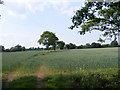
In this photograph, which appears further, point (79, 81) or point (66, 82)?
point (79, 81)

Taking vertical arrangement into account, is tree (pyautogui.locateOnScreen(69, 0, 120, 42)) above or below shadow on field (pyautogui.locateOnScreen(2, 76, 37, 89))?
above

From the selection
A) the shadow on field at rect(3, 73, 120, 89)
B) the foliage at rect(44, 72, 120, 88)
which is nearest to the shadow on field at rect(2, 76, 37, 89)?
the shadow on field at rect(3, 73, 120, 89)

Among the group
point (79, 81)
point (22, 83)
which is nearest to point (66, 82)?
point (79, 81)

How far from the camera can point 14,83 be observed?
23.1 ft

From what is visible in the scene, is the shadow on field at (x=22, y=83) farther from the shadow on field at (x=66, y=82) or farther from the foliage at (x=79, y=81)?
the foliage at (x=79, y=81)

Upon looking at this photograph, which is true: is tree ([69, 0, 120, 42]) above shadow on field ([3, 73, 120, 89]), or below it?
above

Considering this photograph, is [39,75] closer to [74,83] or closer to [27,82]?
[27,82]

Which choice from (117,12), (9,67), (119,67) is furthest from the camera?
(119,67)

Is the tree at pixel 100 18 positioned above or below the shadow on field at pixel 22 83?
above

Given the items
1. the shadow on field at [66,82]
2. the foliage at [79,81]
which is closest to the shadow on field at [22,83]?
the shadow on field at [66,82]

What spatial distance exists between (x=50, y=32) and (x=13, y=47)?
209cm

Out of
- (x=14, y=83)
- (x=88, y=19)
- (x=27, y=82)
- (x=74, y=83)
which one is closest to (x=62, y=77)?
(x=74, y=83)

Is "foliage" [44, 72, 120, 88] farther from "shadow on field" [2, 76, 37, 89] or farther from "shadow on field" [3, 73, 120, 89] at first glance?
"shadow on field" [2, 76, 37, 89]

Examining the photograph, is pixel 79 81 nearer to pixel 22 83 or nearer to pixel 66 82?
pixel 66 82
